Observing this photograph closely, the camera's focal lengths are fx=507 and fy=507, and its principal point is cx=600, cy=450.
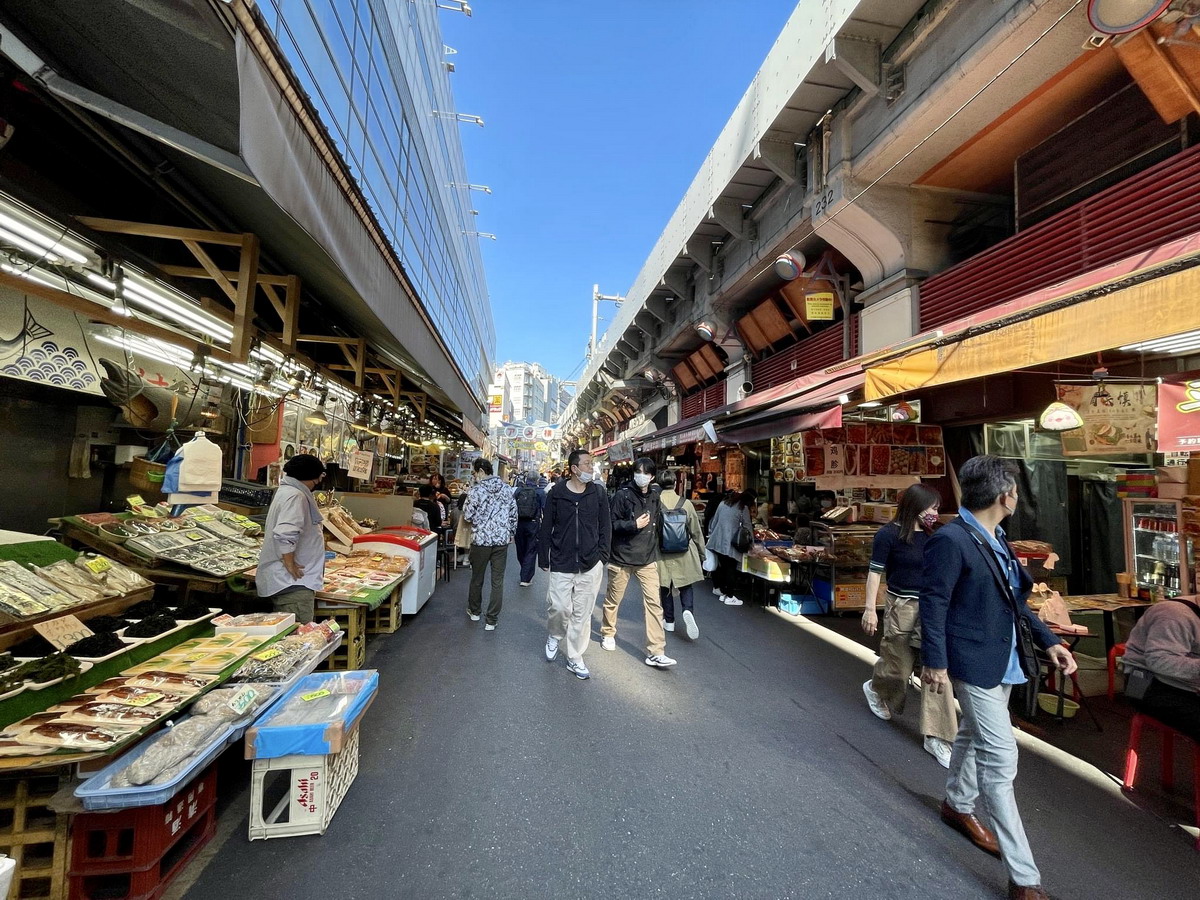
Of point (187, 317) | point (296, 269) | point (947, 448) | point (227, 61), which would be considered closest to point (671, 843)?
point (227, 61)

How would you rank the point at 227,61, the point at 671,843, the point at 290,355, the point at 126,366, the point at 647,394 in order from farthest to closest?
the point at 647,394 → the point at 126,366 → the point at 290,355 → the point at 671,843 → the point at 227,61

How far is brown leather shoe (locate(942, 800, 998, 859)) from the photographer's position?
2682 mm

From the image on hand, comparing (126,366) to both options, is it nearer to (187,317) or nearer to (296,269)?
(187,317)

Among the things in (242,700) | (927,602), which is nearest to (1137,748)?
(927,602)

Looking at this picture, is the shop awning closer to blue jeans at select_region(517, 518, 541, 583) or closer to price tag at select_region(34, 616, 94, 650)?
blue jeans at select_region(517, 518, 541, 583)

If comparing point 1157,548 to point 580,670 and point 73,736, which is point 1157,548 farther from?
point 73,736

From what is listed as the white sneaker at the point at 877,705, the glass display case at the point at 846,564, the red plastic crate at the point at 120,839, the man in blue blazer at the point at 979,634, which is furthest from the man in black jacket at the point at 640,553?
the red plastic crate at the point at 120,839

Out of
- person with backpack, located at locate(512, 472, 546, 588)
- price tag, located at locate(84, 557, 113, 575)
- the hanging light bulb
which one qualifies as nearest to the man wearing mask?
person with backpack, located at locate(512, 472, 546, 588)

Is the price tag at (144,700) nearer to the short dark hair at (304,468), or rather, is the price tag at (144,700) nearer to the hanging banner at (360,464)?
the short dark hair at (304,468)

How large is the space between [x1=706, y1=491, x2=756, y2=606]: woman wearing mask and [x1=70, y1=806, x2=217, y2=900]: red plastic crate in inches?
271

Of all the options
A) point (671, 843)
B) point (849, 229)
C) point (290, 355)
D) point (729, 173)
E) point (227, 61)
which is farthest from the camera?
point (729, 173)

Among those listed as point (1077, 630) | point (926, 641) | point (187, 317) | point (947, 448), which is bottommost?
point (1077, 630)

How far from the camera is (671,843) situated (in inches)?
104

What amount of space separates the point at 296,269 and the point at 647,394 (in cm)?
1684
